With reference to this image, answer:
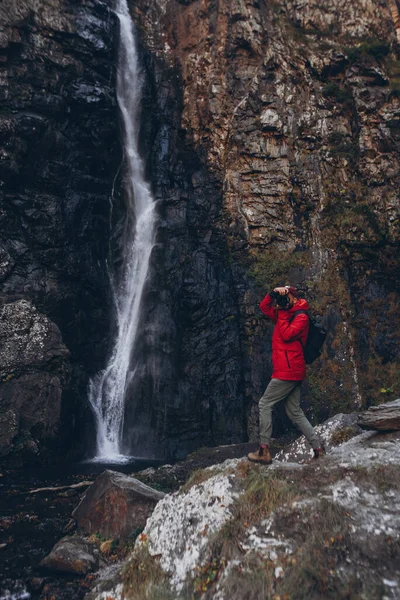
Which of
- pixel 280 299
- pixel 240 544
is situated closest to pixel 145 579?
pixel 240 544

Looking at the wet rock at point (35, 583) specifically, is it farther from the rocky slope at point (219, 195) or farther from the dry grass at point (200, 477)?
the rocky slope at point (219, 195)

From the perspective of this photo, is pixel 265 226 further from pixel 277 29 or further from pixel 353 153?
pixel 277 29

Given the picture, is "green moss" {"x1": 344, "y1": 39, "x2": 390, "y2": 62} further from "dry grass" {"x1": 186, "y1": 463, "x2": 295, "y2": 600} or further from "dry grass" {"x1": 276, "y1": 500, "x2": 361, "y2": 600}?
"dry grass" {"x1": 276, "y1": 500, "x2": 361, "y2": 600}

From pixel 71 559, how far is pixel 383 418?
5248mm

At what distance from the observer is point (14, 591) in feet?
20.7

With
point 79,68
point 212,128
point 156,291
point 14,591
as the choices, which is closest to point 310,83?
point 212,128

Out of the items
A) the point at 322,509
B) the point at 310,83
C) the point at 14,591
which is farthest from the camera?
the point at 310,83

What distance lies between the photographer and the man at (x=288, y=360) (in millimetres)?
6262

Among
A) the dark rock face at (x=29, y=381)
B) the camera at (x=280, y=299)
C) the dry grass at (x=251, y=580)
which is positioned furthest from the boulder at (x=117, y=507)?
the dark rock face at (x=29, y=381)

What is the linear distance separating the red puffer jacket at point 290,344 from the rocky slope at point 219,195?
9.20 metres

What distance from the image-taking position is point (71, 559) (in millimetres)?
6695

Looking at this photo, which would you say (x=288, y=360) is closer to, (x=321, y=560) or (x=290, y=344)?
(x=290, y=344)

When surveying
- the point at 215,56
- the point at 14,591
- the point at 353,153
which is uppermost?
the point at 215,56

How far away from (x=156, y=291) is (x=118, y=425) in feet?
16.5
